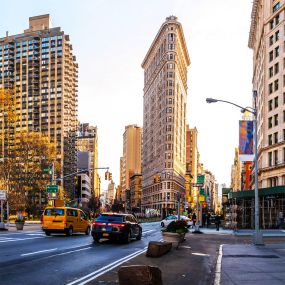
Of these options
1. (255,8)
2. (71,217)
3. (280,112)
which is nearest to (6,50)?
(255,8)

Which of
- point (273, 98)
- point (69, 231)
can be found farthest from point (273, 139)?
point (69, 231)

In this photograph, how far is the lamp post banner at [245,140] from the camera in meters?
30.7

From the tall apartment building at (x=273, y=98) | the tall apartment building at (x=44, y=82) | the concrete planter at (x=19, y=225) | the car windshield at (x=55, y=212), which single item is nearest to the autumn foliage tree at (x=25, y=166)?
the tall apartment building at (x=273, y=98)

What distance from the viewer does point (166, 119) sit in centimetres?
16088

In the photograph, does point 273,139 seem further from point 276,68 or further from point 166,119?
point 166,119

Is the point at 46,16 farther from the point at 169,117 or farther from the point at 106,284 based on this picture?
the point at 106,284

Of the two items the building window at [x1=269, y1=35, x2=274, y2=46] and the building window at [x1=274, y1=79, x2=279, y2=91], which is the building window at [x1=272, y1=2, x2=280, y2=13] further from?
the building window at [x1=274, y1=79, x2=279, y2=91]

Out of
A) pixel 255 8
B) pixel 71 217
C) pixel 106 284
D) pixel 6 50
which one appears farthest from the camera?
pixel 6 50

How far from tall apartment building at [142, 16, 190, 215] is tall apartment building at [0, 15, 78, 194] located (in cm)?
3095

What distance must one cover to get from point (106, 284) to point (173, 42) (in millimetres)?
159624

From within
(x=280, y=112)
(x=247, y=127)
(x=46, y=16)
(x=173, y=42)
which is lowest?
(x=247, y=127)

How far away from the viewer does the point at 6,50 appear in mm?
187875

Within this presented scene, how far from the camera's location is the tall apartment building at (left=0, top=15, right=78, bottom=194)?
178 m

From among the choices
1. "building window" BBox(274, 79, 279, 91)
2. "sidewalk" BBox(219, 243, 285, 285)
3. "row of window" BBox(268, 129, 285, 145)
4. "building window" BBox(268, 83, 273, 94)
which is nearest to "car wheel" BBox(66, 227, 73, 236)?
"sidewalk" BBox(219, 243, 285, 285)
